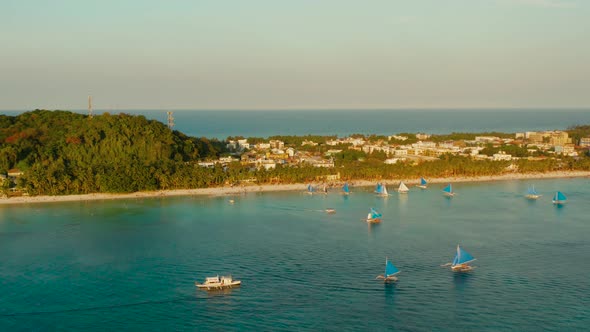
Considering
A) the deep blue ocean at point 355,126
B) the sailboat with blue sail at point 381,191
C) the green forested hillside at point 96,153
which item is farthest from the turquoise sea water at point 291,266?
the deep blue ocean at point 355,126

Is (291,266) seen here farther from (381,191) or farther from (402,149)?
(402,149)

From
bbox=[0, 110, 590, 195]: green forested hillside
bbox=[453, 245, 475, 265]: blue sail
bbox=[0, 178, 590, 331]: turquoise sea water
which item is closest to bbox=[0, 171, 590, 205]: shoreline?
bbox=[0, 110, 590, 195]: green forested hillside

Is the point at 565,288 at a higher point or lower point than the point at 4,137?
lower

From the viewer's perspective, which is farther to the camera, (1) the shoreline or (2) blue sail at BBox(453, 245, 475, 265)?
(1) the shoreline

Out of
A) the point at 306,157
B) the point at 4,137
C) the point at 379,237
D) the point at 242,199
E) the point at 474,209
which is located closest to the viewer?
the point at 379,237

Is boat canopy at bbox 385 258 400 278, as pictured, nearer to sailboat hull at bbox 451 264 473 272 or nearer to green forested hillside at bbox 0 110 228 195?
sailboat hull at bbox 451 264 473 272

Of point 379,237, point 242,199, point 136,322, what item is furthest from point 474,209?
point 136,322

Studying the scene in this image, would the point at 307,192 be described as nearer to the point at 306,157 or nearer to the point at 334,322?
the point at 306,157

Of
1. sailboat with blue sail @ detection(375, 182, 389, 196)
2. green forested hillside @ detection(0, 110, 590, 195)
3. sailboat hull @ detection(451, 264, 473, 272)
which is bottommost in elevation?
sailboat hull @ detection(451, 264, 473, 272)
